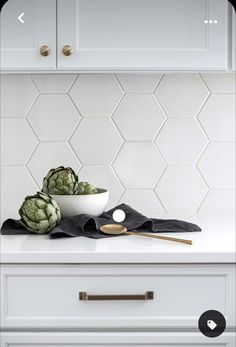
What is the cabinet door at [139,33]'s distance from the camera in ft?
6.20

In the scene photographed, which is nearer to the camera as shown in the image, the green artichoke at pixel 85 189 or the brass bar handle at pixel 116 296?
the brass bar handle at pixel 116 296

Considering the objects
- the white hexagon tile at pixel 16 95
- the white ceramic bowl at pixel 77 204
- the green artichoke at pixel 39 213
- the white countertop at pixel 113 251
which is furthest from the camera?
the white hexagon tile at pixel 16 95

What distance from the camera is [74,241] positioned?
1771mm

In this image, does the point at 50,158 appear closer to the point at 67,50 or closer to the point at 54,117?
the point at 54,117

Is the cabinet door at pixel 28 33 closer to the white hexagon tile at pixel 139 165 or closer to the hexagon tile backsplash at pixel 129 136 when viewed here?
the hexagon tile backsplash at pixel 129 136

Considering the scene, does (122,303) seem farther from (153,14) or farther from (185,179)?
(153,14)

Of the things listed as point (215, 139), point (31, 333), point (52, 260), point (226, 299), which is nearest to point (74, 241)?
point (52, 260)

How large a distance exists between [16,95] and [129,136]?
44cm

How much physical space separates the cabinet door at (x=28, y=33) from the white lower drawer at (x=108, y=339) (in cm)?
81

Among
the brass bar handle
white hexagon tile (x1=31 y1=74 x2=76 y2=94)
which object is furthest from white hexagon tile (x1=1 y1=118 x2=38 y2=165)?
the brass bar handle

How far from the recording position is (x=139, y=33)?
1896mm

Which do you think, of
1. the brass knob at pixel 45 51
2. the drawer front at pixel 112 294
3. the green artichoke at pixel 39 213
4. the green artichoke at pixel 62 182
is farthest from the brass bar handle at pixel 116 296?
the brass knob at pixel 45 51

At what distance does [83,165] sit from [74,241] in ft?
1.76

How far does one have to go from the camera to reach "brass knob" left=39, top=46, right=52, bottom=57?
188 cm
